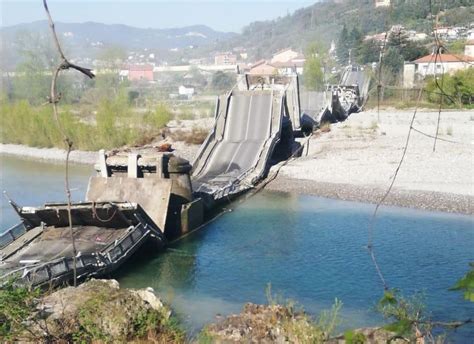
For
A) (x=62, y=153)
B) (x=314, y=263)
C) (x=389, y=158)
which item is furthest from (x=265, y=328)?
(x=62, y=153)

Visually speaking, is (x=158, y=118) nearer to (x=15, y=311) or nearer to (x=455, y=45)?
(x=455, y=45)

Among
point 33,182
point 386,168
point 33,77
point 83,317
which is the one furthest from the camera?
point 33,77

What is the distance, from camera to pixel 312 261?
15.9 meters

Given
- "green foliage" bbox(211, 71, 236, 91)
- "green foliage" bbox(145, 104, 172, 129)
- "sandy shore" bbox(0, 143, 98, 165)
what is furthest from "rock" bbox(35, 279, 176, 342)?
"green foliage" bbox(211, 71, 236, 91)

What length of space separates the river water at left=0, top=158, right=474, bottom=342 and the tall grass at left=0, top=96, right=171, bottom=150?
18.4m

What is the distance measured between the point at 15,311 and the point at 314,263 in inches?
417

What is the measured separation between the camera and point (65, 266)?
43.5 feet

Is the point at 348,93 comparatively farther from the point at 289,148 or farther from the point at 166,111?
the point at 289,148

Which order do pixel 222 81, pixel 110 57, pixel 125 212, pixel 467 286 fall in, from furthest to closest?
pixel 222 81 < pixel 110 57 < pixel 125 212 < pixel 467 286

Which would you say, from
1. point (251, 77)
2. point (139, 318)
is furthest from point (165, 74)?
point (139, 318)

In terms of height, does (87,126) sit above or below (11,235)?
above

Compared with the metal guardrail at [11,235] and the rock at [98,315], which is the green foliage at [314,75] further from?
the rock at [98,315]

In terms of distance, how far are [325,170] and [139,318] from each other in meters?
21.2

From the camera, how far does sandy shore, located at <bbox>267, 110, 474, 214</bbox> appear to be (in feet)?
76.9
